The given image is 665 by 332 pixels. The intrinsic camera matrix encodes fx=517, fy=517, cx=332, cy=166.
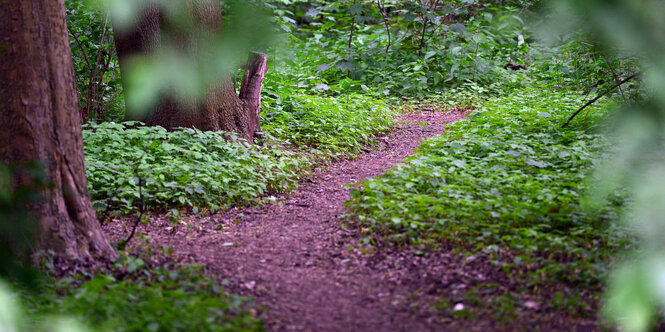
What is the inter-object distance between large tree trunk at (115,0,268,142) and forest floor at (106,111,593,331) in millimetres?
1486

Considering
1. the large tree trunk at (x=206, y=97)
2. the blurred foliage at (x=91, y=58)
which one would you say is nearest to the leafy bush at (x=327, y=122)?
the large tree trunk at (x=206, y=97)

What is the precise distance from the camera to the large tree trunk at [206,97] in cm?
558

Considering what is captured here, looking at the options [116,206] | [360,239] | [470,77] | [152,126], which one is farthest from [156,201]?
[470,77]

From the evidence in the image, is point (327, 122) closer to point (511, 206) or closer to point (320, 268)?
point (511, 206)

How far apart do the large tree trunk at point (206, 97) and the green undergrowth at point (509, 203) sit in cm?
217

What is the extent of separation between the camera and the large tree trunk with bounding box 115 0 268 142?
5.58 metres

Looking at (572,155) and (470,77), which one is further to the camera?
(470,77)

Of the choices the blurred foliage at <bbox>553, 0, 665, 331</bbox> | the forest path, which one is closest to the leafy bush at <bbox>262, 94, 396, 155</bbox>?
the forest path

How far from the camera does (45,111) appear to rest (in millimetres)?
3154

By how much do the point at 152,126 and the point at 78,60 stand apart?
1686mm

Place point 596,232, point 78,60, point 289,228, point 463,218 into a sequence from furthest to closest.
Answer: point 78,60 → point 289,228 → point 463,218 → point 596,232

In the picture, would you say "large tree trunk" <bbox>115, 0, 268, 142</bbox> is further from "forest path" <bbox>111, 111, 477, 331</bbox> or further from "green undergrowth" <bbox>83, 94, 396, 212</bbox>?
"forest path" <bbox>111, 111, 477, 331</bbox>

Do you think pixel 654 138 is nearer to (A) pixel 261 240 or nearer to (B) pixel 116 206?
(A) pixel 261 240

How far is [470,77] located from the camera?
36.8 feet
